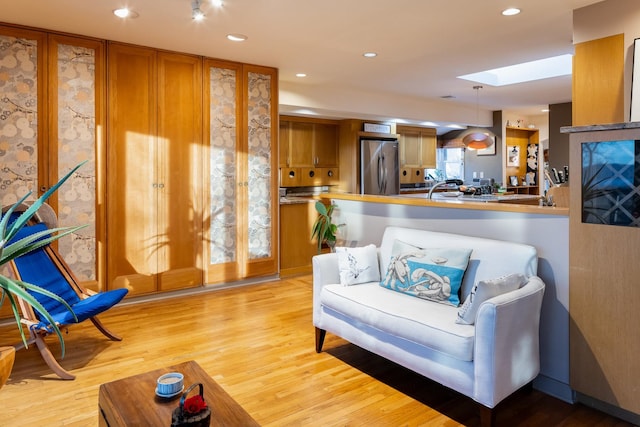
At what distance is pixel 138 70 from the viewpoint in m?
4.39

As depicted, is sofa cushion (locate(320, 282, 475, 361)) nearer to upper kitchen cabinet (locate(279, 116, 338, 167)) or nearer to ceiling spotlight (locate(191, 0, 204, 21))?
ceiling spotlight (locate(191, 0, 204, 21))

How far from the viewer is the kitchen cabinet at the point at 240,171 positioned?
4895 millimetres

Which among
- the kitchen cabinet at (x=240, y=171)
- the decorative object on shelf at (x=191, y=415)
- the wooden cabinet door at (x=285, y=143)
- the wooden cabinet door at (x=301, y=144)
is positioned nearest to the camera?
the decorative object on shelf at (x=191, y=415)

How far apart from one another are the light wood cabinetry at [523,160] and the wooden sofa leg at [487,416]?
23.8 ft

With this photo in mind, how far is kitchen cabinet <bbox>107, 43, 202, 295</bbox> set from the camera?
14.1ft

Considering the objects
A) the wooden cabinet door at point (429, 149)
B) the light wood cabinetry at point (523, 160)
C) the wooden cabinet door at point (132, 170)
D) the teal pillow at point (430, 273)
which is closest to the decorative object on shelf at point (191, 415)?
the teal pillow at point (430, 273)

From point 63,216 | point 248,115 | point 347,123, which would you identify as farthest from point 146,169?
point 347,123

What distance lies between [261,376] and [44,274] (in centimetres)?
188

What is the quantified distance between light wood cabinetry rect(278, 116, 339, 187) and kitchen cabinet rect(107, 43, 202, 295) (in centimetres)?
244

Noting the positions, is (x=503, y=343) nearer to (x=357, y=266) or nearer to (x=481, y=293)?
(x=481, y=293)

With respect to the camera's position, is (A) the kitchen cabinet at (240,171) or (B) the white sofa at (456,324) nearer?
(B) the white sofa at (456,324)

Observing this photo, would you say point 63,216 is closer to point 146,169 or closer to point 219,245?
point 146,169

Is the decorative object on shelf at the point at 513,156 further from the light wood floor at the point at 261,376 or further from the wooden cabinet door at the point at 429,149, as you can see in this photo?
the light wood floor at the point at 261,376

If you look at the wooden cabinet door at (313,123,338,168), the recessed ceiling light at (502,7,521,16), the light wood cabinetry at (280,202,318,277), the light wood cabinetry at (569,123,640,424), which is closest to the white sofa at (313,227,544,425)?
the light wood cabinetry at (569,123,640,424)
